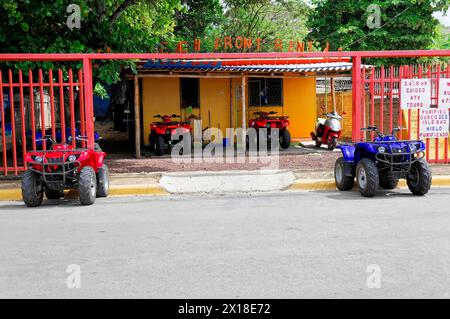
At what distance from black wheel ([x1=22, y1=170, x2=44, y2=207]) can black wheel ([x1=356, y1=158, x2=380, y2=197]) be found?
497 centimetres

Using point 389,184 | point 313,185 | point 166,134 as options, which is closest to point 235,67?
point 166,134

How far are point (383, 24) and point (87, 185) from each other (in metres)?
23.3

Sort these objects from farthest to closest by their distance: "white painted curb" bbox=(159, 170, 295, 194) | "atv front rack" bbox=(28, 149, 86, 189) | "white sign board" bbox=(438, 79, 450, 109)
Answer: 1. "white sign board" bbox=(438, 79, 450, 109)
2. "white painted curb" bbox=(159, 170, 295, 194)
3. "atv front rack" bbox=(28, 149, 86, 189)

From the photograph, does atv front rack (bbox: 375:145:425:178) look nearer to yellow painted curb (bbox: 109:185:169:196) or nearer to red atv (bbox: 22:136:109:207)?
yellow painted curb (bbox: 109:185:169:196)

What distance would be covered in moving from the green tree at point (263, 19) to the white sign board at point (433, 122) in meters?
19.5

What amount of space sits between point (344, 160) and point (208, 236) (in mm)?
4197

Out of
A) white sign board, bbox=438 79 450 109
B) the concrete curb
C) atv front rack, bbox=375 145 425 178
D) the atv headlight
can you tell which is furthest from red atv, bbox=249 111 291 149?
the atv headlight

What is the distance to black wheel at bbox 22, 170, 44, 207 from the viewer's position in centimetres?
843

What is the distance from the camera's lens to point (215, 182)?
33.9ft

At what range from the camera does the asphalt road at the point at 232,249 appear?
168 inches

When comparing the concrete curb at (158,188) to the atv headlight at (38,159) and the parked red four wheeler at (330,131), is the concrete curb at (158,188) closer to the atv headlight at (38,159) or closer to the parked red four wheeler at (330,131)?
the atv headlight at (38,159)

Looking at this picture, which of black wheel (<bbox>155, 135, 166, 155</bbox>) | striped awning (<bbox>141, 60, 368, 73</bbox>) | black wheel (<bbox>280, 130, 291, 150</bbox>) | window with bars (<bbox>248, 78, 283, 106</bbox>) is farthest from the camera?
window with bars (<bbox>248, 78, 283, 106</bbox>)

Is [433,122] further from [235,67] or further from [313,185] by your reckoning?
[235,67]

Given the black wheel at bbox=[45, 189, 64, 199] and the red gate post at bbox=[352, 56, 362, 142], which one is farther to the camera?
the red gate post at bbox=[352, 56, 362, 142]
